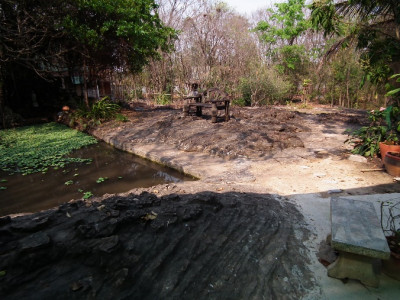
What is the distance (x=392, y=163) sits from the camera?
451 centimetres

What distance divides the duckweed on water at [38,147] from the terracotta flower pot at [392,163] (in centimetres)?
657

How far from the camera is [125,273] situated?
1863 mm

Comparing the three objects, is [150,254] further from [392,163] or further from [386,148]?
[386,148]

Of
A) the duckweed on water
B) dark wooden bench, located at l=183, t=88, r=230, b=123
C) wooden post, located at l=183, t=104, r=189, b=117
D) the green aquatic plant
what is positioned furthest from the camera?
wooden post, located at l=183, t=104, r=189, b=117

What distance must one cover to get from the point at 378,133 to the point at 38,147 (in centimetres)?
879

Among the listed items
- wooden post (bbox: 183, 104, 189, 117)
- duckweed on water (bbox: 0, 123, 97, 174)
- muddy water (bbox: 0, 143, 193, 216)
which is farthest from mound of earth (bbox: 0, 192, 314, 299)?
wooden post (bbox: 183, 104, 189, 117)

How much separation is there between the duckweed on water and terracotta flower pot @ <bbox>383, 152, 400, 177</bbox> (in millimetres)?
6570

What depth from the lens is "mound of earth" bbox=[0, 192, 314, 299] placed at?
1.73 m

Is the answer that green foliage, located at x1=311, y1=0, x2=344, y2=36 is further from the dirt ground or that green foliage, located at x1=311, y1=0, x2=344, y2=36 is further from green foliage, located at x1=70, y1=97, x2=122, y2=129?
green foliage, located at x1=70, y1=97, x2=122, y2=129

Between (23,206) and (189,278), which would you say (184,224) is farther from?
(23,206)

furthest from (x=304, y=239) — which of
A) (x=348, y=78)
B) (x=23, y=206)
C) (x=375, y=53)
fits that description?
(x=348, y=78)

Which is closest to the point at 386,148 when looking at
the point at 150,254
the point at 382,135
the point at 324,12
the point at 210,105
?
the point at 382,135

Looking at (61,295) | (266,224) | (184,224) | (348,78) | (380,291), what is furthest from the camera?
(348,78)

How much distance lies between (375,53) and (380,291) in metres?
5.18
